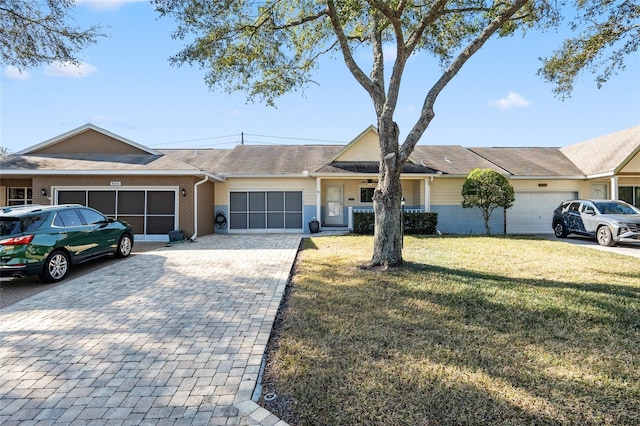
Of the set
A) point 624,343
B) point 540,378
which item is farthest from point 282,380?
point 624,343

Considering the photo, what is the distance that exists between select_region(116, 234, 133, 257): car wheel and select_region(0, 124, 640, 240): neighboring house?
3.62m

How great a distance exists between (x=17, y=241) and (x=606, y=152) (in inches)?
911

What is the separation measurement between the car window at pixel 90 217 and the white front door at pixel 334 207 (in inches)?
A: 431

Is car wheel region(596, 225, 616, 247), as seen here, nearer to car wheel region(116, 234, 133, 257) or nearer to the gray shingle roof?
the gray shingle roof

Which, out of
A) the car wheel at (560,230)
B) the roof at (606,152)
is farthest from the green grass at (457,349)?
the roof at (606,152)

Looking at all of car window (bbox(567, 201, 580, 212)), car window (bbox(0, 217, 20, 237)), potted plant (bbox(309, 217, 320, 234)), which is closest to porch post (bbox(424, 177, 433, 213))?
potted plant (bbox(309, 217, 320, 234))

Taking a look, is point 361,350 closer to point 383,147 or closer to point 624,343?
point 624,343

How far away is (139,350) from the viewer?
152 inches

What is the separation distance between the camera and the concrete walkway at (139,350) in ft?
9.11

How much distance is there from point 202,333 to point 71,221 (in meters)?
5.70

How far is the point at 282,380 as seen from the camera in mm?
3209

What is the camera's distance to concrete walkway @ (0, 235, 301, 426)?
278 centimetres

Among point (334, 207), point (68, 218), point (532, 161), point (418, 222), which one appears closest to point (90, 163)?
point (68, 218)

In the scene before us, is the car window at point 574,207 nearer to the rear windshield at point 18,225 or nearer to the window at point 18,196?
the rear windshield at point 18,225
